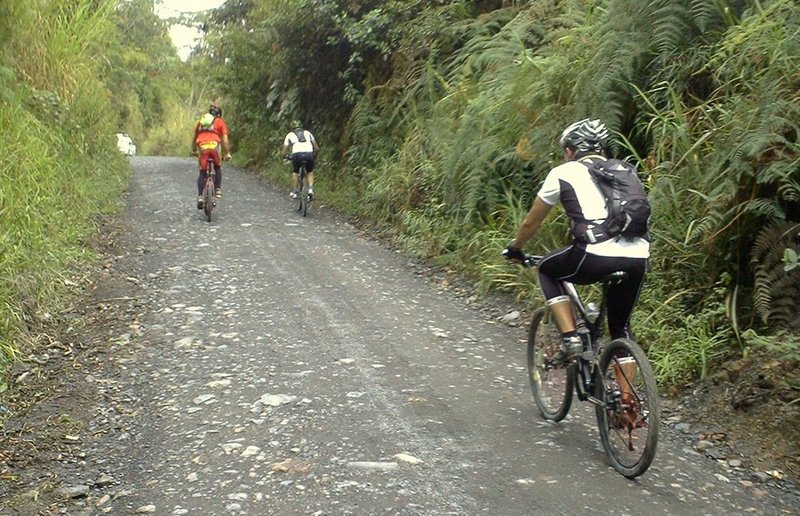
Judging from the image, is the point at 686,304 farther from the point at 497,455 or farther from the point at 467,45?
the point at 467,45

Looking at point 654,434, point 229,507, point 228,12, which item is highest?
point 228,12

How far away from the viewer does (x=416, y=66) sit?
570 inches

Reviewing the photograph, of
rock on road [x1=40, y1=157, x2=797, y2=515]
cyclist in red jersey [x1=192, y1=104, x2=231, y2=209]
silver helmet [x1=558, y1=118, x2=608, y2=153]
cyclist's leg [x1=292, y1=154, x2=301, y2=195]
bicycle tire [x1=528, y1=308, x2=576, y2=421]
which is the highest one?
silver helmet [x1=558, y1=118, x2=608, y2=153]

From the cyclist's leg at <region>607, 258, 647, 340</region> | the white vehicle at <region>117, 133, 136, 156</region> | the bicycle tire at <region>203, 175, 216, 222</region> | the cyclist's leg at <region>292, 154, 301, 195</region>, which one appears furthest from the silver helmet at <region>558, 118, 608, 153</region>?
the white vehicle at <region>117, 133, 136, 156</region>

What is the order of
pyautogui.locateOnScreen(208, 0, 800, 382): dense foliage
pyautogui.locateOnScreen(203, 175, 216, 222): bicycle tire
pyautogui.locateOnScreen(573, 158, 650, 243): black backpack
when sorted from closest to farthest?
pyautogui.locateOnScreen(573, 158, 650, 243): black backpack
pyautogui.locateOnScreen(208, 0, 800, 382): dense foliage
pyautogui.locateOnScreen(203, 175, 216, 222): bicycle tire

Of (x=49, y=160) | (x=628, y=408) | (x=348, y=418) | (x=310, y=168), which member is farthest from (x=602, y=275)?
(x=310, y=168)

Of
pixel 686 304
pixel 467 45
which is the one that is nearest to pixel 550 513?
pixel 686 304

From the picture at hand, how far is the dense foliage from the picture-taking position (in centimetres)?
617

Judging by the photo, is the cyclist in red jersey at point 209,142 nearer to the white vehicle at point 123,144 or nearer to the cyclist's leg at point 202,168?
the cyclist's leg at point 202,168

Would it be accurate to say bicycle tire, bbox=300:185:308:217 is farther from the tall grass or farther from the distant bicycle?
the tall grass

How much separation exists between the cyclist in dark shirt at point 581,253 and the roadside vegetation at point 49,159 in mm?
4220

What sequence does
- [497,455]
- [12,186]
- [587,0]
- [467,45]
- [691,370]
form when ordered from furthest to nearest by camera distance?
[467,45], [587,0], [12,186], [691,370], [497,455]

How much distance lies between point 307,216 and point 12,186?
21.3 feet

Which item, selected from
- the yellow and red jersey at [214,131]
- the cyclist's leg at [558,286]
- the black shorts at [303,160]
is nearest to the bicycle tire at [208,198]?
the yellow and red jersey at [214,131]
